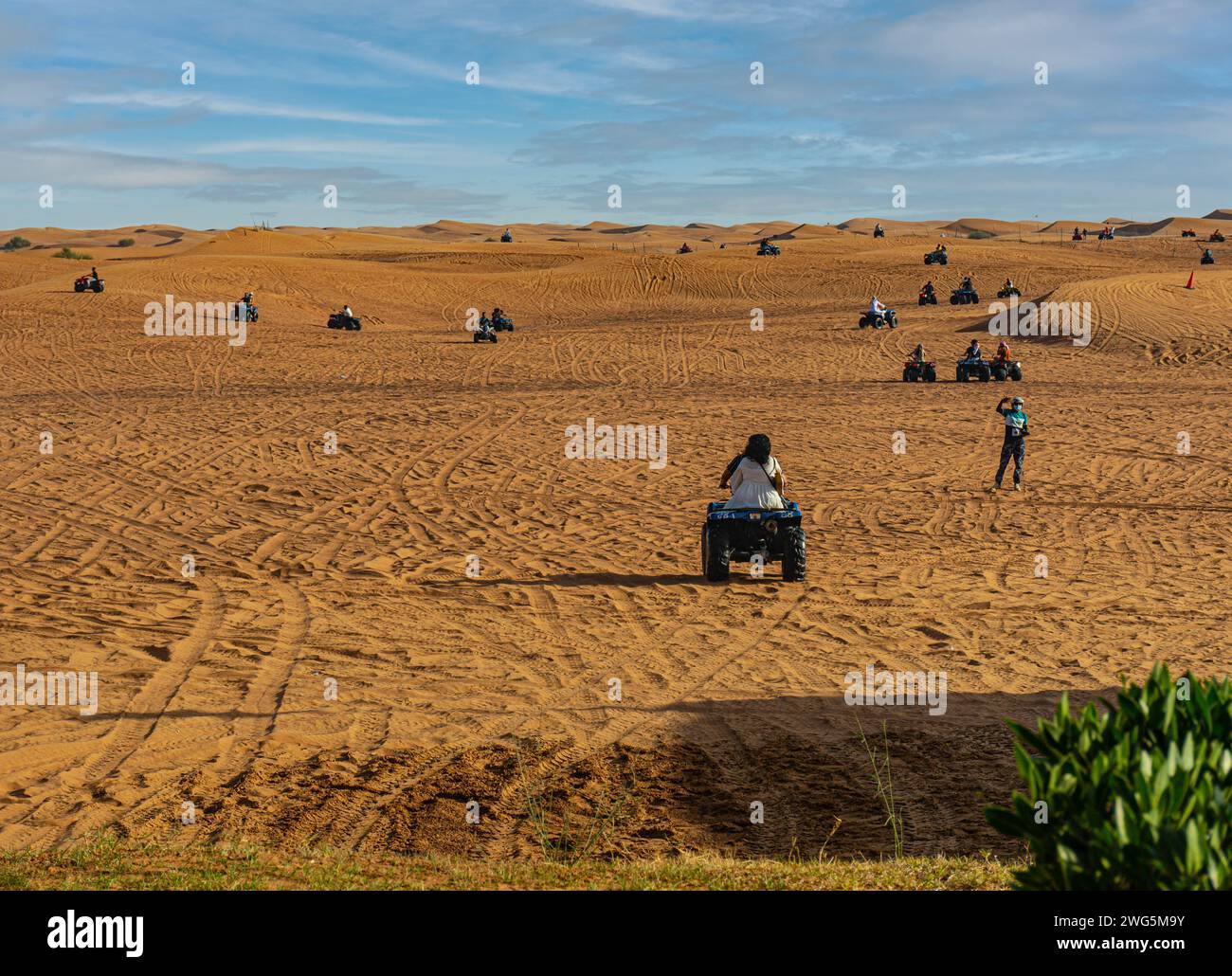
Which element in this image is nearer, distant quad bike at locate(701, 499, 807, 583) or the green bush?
the green bush

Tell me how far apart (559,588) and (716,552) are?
1.63m

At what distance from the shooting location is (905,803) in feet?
24.8

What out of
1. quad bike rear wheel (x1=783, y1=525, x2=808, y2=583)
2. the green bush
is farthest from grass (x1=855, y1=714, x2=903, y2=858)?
quad bike rear wheel (x1=783, y1=525, x2=808, y2=583)

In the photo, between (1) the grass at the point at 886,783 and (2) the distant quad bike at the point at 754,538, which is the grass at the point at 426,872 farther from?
(2) the distant quad bike at the point at 754,538

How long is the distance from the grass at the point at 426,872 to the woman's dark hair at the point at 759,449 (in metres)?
6.41

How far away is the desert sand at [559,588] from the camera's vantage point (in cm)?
772

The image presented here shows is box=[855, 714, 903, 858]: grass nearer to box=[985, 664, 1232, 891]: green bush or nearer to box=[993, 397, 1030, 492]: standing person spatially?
box=[985, 664, 1232, 891]: green bush

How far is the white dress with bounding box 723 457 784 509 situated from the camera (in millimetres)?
12625

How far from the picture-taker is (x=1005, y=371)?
2947 cm

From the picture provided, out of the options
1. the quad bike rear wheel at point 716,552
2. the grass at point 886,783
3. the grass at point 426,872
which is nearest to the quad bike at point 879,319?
the quad bike rear wheel at point 716,552

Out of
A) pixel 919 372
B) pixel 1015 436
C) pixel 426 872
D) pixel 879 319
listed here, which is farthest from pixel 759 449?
pixel 879 319

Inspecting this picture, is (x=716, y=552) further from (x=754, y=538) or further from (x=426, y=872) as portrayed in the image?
(x=426, y=872)

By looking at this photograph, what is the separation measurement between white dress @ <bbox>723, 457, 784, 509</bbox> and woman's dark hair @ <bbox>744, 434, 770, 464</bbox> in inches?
1.7
